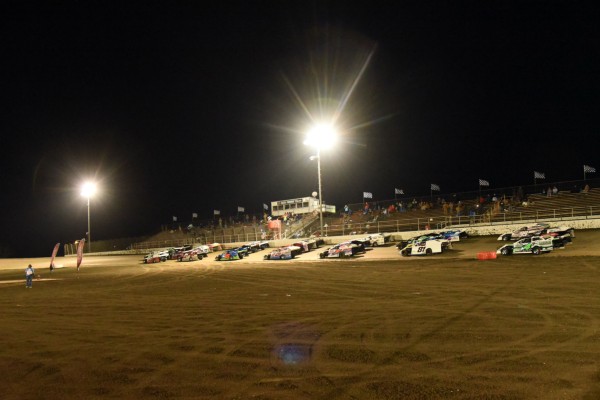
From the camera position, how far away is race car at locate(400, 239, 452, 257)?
3019 cm

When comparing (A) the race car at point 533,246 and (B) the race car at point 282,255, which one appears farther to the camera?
(B) the race car at point 282,255

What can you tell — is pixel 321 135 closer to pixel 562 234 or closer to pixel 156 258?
pixel 562 234

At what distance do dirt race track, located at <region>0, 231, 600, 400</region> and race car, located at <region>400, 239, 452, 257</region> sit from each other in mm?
13596

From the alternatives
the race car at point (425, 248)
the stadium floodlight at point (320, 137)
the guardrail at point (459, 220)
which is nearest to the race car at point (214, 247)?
the guardrail at point (459, 220)

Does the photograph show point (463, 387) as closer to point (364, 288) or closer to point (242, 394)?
point (242, 394)

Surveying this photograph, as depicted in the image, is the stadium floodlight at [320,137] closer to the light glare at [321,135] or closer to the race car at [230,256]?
the light glare at [321,135]

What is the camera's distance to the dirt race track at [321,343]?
19.6 ft

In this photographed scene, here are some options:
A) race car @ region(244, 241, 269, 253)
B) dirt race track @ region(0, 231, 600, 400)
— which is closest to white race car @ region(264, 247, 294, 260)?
race car @ region(244, 241, 269, 253)

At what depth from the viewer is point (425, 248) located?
30219 millimetres

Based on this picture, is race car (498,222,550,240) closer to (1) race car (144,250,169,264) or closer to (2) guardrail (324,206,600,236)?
(2) guardrail (324,206,600,236)

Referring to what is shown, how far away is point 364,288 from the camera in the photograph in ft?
53.5

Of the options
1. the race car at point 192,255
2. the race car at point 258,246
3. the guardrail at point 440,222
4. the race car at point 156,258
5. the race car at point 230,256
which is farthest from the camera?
the race car at point 156,258

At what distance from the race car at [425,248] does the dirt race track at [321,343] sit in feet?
44.6

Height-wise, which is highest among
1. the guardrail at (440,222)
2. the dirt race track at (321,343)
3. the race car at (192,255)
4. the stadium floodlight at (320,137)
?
the stadium floodlight at (320,137)
